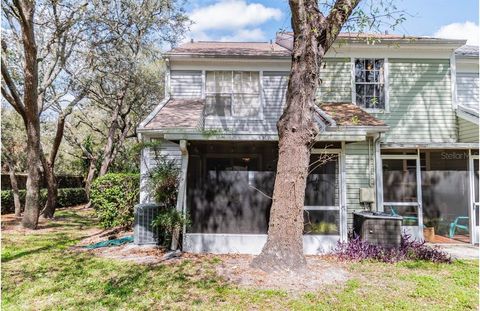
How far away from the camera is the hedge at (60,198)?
16.1 meters

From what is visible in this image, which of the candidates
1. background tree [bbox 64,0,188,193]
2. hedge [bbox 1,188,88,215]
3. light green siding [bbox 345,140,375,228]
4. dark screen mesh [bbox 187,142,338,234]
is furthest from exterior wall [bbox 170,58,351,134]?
hedge [bbox 1,188,88,215]

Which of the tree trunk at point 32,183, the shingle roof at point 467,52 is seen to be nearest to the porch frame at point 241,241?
the tree trunk at point 32,183

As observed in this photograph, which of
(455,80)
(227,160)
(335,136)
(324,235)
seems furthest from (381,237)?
(455,80)

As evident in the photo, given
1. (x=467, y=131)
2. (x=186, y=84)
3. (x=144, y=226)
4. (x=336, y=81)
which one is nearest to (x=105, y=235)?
(x=144, y=226)

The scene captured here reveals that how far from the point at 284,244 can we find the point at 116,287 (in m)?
3.09

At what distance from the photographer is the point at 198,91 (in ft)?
38.0

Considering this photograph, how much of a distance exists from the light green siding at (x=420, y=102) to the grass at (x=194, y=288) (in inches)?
191

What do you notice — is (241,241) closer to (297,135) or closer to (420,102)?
(297,135)

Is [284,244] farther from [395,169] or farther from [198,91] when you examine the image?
Result: [198,91]

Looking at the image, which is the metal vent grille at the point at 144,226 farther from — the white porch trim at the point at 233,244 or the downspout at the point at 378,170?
the downspout at the point at 378,170

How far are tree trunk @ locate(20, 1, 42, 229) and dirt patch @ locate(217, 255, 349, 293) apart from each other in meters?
8.07

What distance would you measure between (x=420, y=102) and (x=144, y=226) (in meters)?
9.83

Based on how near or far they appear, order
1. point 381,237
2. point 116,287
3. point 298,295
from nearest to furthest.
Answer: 1. point 298,295
2. point 116,287
3. point 381,237

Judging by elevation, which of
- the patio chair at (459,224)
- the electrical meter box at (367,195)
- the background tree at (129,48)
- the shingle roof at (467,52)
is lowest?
the patio chair at (459,224)
